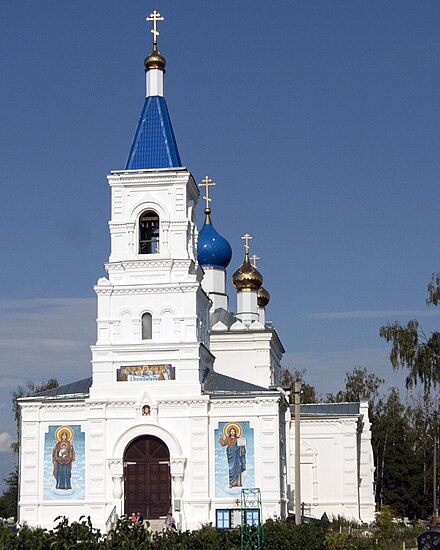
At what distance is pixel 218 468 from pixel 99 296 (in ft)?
17.5

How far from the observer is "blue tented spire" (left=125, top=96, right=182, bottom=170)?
28.1 meters

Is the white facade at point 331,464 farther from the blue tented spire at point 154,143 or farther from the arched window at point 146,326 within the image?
the blue tented spire at point 154,143

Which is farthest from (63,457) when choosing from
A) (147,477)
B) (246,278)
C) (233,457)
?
(246,278)

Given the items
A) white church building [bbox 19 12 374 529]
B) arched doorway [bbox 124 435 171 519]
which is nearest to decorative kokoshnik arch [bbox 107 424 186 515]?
white church building [bbox 19 12 374 529]

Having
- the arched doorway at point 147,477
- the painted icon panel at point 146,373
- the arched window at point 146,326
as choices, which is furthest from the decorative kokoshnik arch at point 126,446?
the arched window at point 146,326

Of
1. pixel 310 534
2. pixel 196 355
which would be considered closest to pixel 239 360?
pixel 196 355

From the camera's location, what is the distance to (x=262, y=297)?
3928 cm

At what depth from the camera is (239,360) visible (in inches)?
1382

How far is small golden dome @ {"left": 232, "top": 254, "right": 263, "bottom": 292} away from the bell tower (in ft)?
26.2

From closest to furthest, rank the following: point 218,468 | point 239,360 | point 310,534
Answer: point 310,534
point 218,468
point 239,360

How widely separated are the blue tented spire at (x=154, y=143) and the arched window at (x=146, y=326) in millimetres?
3918

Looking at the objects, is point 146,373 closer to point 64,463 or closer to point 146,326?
point 146,326

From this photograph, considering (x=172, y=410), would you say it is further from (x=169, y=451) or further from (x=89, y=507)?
(x=89, y=507)

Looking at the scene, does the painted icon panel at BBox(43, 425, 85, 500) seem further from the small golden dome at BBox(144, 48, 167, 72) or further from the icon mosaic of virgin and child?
the small golden dome at BBox(144, 48, 167, 72)
